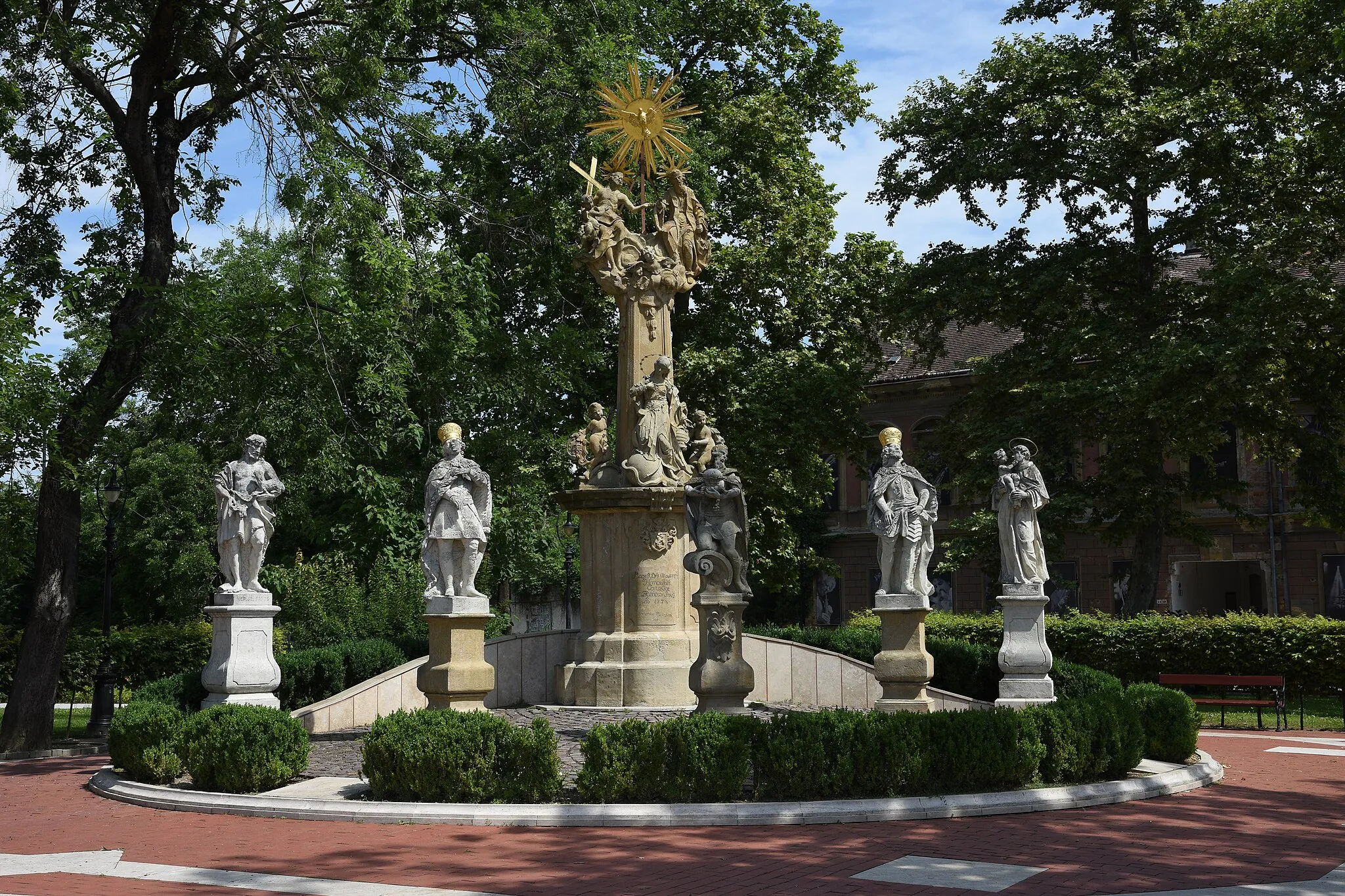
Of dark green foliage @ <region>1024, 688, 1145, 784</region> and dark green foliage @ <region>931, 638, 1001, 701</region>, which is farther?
dark green foliage @ <region>931, 638, 1001, 701</region>

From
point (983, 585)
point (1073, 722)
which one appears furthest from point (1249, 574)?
point (1073, 722)

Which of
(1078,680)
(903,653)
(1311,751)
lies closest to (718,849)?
(903,653)

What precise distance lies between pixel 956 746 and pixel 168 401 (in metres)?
12.2

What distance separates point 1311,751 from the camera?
16.9m

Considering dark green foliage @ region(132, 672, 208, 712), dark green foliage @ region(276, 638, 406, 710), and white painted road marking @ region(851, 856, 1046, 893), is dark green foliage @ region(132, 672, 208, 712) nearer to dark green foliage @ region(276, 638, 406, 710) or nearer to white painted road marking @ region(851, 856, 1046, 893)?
dark green foliage @ region(276, 638, 406, 710)

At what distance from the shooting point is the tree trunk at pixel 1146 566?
91.6 ft

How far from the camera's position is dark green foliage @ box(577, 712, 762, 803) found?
1134 centimetres

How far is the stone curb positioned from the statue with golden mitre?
11017 mm

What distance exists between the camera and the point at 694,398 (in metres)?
31.0

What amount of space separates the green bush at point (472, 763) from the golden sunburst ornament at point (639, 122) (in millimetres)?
11986

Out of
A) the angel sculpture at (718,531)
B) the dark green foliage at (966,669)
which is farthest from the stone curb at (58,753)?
the dark green foliage at (966,669)

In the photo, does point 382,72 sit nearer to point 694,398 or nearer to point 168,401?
point 168,401

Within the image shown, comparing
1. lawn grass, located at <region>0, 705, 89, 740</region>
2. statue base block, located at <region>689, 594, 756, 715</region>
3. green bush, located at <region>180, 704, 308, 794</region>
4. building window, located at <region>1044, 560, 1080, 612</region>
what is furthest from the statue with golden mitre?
building window, located at <region>1044, 560, 1080, 612</region>

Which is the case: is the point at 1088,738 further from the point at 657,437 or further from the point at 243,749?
the point at 657,437
